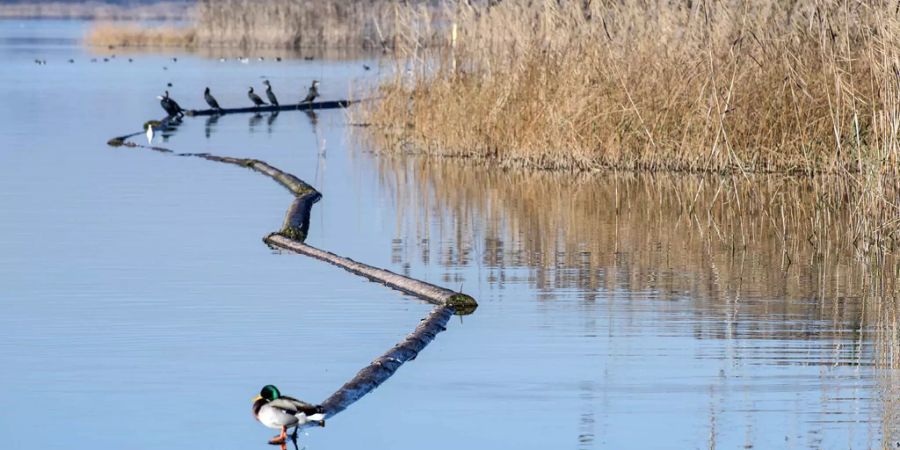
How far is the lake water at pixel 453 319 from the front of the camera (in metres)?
7.94

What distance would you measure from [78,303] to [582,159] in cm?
997

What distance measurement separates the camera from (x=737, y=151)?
63.9 feet

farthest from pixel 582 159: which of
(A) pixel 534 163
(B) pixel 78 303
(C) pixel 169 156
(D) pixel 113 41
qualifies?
(D) pixel 113 41

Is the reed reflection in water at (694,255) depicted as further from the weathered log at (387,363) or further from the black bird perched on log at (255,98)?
the black bird perched on log at (255,98)

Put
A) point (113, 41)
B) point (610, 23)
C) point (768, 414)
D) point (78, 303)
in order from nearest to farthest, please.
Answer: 1. point (768, 414)
2. point (78, 303)
3. point (610, 23)
4. point (113, 41)

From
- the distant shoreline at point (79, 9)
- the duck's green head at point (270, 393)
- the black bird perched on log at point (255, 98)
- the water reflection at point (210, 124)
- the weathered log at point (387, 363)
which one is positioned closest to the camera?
the duck's green head at point (270, 393)

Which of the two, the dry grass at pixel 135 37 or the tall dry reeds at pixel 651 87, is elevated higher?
the tall dry reeds at pixel 651 87

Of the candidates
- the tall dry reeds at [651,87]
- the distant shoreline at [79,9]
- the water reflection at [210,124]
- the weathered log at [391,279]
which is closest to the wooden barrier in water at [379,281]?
the weathered log at [391,279]

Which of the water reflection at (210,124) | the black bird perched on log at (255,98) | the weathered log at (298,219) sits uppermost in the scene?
the weathered log at (298,219)

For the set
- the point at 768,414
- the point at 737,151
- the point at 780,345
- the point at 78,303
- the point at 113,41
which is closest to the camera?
the point at 768,414

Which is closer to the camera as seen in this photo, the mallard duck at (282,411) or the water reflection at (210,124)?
the mallard duck at (282,411)

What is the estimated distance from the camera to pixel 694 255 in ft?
45.2

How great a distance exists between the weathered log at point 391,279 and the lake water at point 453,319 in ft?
0.29

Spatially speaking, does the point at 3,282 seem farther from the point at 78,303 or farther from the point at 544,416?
the point at 544,416
